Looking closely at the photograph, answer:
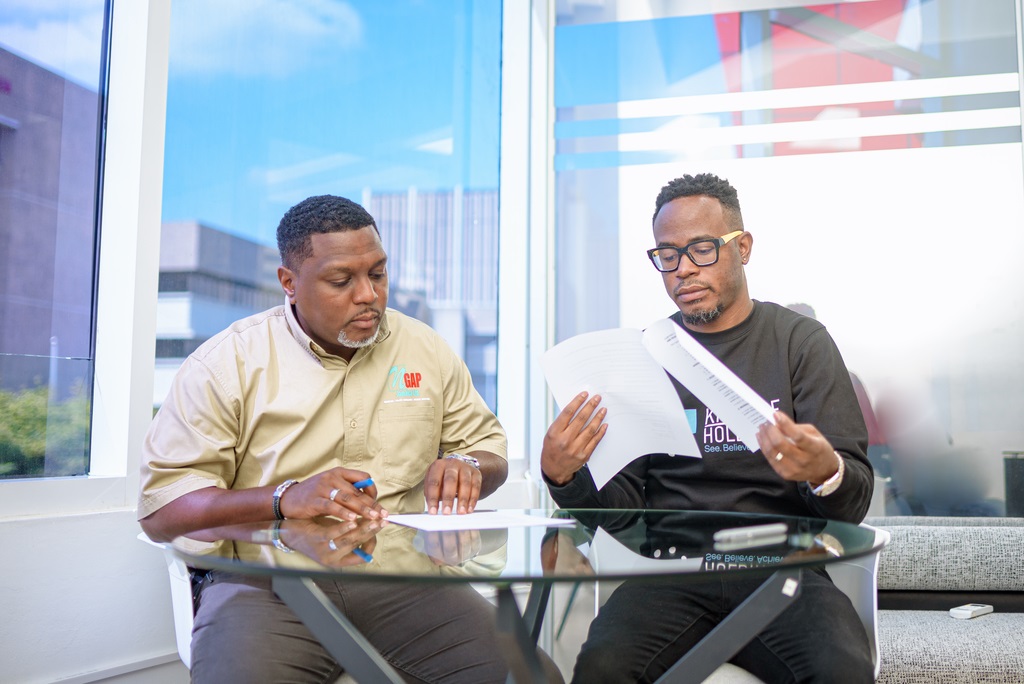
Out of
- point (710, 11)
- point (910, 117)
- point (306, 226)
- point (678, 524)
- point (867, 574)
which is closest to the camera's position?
point (678, 524)

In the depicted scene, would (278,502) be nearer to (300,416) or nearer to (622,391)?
(300,416)

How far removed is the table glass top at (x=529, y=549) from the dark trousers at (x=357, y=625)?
20 centimetres

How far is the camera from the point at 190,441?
194cm

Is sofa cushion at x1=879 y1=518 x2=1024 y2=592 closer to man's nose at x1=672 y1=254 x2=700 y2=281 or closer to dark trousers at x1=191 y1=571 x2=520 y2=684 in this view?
man's nose at x1=672 y1=254 x2=700 y2=281

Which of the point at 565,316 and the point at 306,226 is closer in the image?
the point at 306,226

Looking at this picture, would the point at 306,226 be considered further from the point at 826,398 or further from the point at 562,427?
the point at 826,398

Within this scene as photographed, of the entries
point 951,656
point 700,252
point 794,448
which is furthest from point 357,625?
point 951,656

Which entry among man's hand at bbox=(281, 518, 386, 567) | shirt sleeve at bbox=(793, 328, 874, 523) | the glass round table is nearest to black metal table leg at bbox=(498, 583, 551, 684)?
the glass round table

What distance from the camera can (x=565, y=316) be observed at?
4145mm

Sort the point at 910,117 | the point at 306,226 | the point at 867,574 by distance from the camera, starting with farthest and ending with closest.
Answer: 1. the point at 910,117
2. the point at 306,226
3. the point at 867,574

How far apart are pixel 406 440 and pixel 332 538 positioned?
27.5 inches

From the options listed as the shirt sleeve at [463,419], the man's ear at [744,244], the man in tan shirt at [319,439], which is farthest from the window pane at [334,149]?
the man's ear at [744,244]

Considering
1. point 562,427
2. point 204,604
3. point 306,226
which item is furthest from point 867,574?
point 306,226

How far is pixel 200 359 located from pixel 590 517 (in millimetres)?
1009
